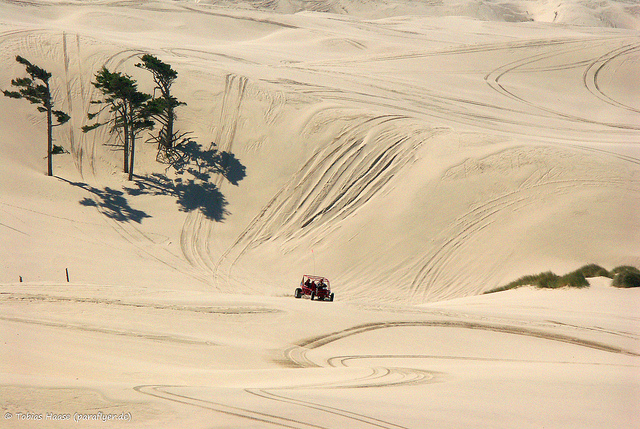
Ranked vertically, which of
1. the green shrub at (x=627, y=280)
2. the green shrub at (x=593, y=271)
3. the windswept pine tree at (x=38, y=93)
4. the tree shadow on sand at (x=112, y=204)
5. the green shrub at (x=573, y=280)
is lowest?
the tree shadow on sand at (x=112, y=204)

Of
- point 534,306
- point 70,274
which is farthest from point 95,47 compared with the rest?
point 534,306

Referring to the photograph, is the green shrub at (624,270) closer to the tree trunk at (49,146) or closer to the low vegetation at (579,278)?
the low vegetation at (579,278)

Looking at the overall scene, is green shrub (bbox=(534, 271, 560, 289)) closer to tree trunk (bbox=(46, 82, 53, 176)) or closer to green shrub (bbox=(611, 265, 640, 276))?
green shrub (bbox=(611, 265, 640, 276))

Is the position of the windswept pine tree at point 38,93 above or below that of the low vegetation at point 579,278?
above

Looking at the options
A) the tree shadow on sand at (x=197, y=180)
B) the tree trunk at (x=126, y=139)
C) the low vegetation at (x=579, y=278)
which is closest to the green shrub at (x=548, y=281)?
the low vegetation at (x=579, y=278)

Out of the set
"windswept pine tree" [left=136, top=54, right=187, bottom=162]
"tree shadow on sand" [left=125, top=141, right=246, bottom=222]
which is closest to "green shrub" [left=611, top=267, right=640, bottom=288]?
"tree shadow on sand" [left=125, top=141, right=246, bottom=222]

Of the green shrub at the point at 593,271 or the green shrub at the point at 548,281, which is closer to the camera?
the green shrub at the point at 548,281

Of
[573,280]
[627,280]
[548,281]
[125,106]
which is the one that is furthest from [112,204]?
[627,280]

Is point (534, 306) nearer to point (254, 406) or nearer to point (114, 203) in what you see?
point (254, 406)
